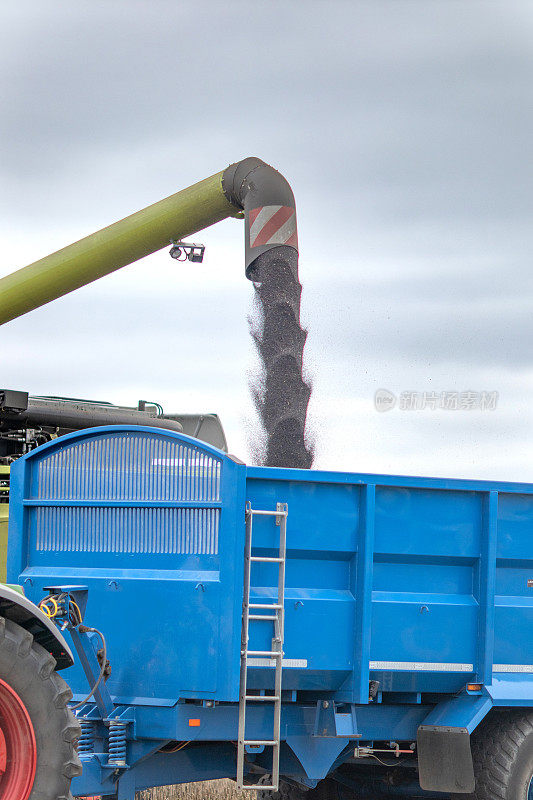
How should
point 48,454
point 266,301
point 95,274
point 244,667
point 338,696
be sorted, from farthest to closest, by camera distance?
point 95,274
point 266,301
point 48,454
point 338,696
point 244,667

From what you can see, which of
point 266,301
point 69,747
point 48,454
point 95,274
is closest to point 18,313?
point 95,274

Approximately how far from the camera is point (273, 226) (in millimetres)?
11180

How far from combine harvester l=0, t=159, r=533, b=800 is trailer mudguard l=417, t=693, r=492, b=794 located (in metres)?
0.01

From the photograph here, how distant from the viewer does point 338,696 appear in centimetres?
567

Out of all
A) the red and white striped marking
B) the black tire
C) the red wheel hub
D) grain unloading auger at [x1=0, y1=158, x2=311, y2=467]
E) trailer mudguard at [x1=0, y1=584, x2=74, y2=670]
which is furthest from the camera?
the red and white striped marking

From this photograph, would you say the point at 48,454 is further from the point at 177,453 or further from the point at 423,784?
the point at 423,784

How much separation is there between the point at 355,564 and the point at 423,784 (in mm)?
1262

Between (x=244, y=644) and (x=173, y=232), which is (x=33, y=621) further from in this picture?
(x=173, y=232)

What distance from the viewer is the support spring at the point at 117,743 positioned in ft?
17.6

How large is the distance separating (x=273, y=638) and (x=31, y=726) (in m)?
1.52

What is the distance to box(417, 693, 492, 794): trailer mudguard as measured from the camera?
571 centimetres

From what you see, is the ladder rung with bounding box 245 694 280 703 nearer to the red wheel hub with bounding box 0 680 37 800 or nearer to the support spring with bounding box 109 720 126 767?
the support spring with bounding box 109 720 126 767

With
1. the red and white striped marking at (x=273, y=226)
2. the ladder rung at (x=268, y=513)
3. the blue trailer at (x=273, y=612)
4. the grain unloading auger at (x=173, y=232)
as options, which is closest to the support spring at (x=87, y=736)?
the blue trailer at (x=273, y=612)

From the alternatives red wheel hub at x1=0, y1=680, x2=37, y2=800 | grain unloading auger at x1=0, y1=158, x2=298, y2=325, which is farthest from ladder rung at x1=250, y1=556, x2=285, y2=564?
grain unloading auger at x1=0, y1=158, x2=298, y2=325
